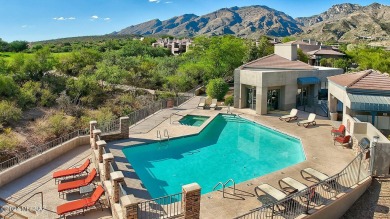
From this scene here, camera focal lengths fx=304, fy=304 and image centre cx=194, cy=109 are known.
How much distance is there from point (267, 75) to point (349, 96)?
300 inches

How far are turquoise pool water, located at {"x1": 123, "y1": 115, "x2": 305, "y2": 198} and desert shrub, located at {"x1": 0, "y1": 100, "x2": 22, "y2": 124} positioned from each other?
15.3 m

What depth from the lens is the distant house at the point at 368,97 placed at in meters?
17.2

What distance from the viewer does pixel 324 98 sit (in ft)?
94.8

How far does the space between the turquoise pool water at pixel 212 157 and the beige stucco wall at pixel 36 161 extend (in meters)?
3.16

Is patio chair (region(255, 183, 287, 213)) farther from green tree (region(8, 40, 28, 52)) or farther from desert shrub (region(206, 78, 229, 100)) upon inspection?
green tree (region(8, 40, 28, 52))

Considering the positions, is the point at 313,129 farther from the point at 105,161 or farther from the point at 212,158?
the point at 105,161

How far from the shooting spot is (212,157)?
1691 cm

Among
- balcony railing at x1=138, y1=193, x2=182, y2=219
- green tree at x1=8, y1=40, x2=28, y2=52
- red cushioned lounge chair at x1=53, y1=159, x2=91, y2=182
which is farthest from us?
green tree at x1=8, y1=40, x2=28, y2=52

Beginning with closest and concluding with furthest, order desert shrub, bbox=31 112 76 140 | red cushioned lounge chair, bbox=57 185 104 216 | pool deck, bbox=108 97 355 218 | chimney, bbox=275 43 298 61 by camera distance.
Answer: red cushioned lounge chair, bbox=57 185 104 216 → pool deck, bbox=108 97 355 218 → desert shrub, bbox=31 112 76 140 → chimney, bbox=275 43 298 61

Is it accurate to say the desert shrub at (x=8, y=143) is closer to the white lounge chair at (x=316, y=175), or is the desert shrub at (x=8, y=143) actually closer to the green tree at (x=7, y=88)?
the green tree at (x=7, y=88)

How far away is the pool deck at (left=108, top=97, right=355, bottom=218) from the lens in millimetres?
10875

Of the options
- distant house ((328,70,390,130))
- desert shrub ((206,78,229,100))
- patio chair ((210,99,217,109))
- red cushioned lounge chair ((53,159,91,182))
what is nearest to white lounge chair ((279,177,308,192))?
distant house ((328,70,390,130))

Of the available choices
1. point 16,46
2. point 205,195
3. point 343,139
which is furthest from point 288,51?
point 16,46

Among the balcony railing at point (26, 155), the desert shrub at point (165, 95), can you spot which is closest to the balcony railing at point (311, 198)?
the balcony railing at point (26, 155)
